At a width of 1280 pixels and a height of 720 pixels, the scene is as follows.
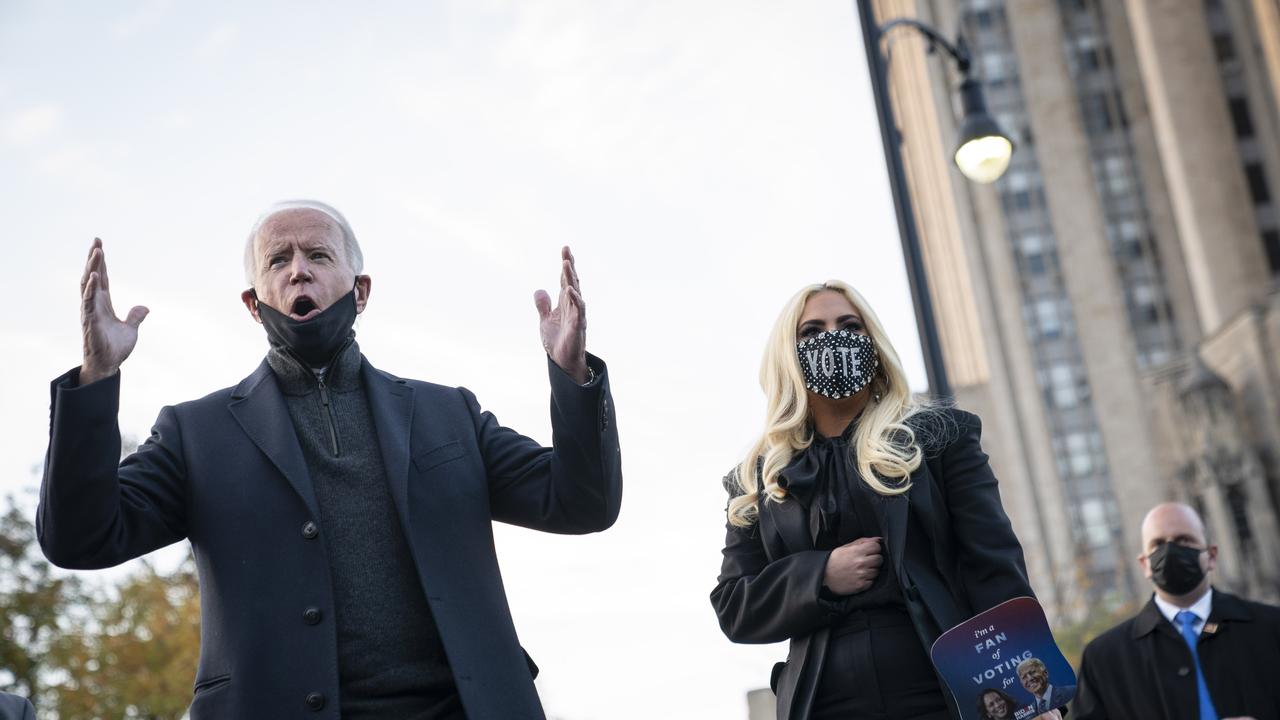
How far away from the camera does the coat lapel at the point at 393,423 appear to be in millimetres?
3979

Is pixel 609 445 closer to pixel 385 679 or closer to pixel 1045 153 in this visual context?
pixel 385 679

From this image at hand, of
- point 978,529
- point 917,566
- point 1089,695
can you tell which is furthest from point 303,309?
point 1089,695

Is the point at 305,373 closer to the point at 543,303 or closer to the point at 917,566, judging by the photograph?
the point at 543,303

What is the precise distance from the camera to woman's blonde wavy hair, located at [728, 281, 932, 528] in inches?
194

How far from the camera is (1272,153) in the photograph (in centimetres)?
7794

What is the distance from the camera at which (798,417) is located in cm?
514

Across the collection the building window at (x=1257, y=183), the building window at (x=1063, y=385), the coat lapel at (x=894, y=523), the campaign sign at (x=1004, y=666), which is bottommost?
the campaign sign at (x=1004, y=666)

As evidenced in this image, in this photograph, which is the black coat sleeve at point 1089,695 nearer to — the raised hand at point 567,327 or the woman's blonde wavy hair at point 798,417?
the woman's blonde wavy hair at point 798,417

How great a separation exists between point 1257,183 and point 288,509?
83.2 m

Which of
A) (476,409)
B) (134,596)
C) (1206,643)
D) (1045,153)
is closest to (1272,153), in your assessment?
(1045,153)

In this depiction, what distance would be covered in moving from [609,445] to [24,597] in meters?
32.4

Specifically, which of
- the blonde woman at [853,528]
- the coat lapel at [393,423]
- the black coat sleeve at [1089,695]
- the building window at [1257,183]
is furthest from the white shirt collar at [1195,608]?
the building window at [1257,183]

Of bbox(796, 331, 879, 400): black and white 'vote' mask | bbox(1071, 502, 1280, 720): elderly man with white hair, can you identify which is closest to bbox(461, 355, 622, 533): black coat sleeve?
bbox(796, 331, 879, 400): black and white 'vote' mask

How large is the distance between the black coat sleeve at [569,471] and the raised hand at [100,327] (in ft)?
3.72
